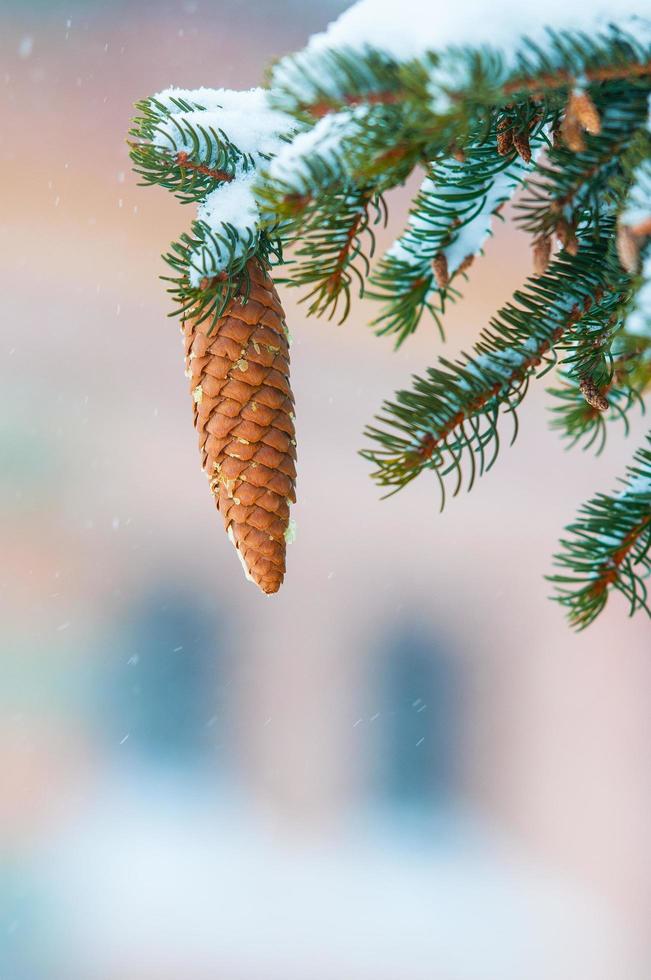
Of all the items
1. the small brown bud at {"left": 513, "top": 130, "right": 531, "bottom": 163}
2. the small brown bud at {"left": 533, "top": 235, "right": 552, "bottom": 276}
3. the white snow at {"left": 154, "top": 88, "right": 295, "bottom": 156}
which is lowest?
the small brown bud at {"left": 533, "top": 235, "right": 552, "bottom": 276}

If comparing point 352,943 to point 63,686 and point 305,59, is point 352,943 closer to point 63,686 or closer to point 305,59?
point 63,686

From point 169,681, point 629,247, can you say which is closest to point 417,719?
point 169,681

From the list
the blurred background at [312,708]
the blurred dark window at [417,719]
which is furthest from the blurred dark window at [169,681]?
the blurred dark window at [417,719]

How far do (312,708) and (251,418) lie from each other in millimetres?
1946

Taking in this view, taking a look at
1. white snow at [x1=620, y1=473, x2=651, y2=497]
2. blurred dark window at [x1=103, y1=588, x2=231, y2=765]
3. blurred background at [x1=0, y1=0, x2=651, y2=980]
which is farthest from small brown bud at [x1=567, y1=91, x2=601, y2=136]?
blurred dark window at [x1=103, y1=588, x2=231, y2=765]

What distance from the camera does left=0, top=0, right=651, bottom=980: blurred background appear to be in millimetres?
2051

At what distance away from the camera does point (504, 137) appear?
0.26 meters

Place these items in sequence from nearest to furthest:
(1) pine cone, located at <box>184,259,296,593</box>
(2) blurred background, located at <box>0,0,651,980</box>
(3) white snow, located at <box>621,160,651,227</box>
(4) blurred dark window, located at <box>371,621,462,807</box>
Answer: (3) white snow, located at <box>621,160,651,227</box> < (1) pine cone, located at <box>184,259,296,593</box> < (2) blurred background, located at <box>0,0,651,980</box> < (4) blurred dark window, located at <box>371,621,462,807</box>

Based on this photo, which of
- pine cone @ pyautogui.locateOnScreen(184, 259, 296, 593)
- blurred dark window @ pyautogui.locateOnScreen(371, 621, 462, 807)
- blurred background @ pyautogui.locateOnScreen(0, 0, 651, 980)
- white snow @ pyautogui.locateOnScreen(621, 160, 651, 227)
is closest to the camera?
white snow @ pyautogui.locateOnScreen(621, 160, 651, 227)

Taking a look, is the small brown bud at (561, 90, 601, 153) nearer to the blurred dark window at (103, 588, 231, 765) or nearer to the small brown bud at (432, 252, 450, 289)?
the small brown bud at (432, 252, 450, 289)

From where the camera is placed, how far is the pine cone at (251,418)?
0.97ft

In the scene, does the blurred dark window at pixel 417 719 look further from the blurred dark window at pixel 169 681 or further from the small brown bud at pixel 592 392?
the small brown bud at pixel 592 392

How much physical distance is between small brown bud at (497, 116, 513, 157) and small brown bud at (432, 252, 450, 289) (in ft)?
0.15

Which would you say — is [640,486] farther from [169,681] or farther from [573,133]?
[169,681]
